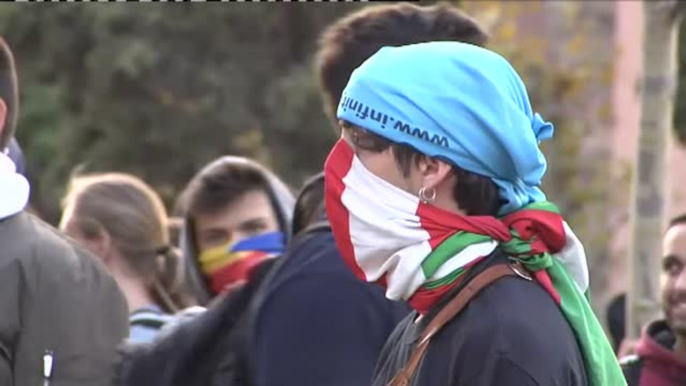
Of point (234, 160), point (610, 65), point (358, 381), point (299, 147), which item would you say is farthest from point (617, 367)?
point (299, 147)

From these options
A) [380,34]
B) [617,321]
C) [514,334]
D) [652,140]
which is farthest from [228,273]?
[514,334]

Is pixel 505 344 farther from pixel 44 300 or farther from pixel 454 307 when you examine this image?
pixel 44 300

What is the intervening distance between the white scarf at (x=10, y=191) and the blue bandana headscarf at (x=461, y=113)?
1151 mm

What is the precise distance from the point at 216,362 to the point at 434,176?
3.37ft

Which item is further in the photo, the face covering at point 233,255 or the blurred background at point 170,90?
the blurred background at point 170,90

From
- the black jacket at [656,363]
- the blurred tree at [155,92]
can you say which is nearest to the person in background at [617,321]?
the black jacket at [656,363]

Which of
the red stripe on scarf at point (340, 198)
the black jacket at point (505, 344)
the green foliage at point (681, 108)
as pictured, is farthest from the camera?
the green foliage at point (681, 108)

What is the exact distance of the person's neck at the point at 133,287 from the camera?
222 inches

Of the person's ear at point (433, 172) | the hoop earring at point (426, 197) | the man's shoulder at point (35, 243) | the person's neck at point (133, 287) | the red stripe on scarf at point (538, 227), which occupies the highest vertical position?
the person's ear at point (433, 172)

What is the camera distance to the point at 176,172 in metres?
18.4

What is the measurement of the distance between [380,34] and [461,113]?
3.14ft

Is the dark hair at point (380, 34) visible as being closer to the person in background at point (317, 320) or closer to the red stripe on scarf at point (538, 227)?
the person in background at point (317, 320)

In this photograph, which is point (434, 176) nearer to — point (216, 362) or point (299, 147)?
point (216, 362)

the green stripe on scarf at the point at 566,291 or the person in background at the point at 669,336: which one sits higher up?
the green stripe on scarf at the point at 566,291
